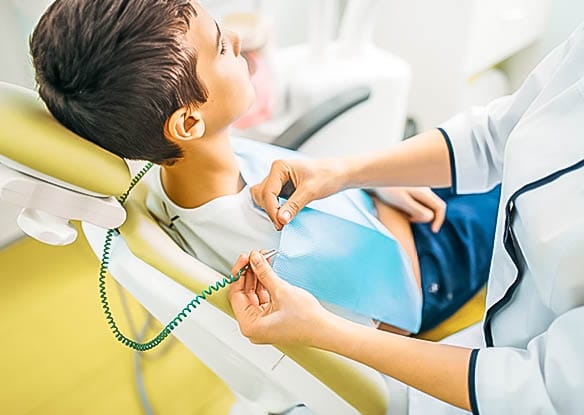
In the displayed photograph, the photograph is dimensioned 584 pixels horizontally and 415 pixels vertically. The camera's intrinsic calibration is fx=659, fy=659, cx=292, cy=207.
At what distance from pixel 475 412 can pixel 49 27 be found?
65cm

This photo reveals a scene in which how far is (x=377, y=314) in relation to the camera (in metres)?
1.01

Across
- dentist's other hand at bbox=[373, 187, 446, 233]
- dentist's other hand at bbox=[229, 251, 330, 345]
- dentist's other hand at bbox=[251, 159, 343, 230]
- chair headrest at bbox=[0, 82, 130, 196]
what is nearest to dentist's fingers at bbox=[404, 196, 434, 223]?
dentist's other hand at bbox=[373, 187, 446, 233]

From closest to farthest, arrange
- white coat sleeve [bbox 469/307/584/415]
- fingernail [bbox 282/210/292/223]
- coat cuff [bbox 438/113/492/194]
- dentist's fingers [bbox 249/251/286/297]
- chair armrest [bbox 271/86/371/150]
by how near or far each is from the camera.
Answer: white coat sleeve [bbox 469/307/584/415]
dentist's fingers [bbox 249/251/286/297]
fingernail [bbox 282/210/292/223]
coat cuff [bbox 438/113/492/194]
chair armrest [bbox 271/86/371/150]

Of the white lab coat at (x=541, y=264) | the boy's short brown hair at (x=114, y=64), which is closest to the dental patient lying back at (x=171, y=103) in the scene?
the boy's short brown hair at (x=114, y=64)

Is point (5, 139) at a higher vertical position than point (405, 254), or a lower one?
higher

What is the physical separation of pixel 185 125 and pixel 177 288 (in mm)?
212

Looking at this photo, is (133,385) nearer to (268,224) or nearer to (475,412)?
(268,224)

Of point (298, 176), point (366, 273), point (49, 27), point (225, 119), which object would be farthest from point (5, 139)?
point (366, 273)

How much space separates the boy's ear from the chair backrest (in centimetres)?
7

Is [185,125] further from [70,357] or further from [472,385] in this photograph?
[70,357]

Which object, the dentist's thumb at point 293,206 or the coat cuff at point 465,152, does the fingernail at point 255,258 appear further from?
the coat cuff at point 465,152

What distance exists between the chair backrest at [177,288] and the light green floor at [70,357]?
0.91 feet

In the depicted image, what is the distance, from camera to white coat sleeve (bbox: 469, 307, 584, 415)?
2.20 feet

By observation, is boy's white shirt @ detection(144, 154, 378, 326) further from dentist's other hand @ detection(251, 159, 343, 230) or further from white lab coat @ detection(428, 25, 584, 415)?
white lab coat @ detection(428, 25, 584, 415)
